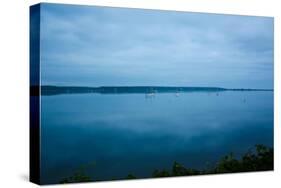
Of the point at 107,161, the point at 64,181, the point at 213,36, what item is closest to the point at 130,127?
the point at 107,161

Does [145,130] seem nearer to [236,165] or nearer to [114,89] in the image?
[114,89]

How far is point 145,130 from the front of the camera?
30.8 ft

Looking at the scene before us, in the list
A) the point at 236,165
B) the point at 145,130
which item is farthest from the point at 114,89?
the point at 236,165

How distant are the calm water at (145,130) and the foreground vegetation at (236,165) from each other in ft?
0.29

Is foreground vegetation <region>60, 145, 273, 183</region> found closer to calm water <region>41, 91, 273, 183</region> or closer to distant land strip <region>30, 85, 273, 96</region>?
calm water <region>41, 91, 273, 183</region>

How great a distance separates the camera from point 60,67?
873cm

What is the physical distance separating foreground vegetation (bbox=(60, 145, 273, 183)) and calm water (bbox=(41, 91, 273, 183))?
0.29ft

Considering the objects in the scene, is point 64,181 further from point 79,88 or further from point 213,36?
point 213,36

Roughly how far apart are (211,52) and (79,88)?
2376mm

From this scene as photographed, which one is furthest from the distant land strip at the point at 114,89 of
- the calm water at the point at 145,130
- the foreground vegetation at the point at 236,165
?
the foreground vegetation at the point at 236,165

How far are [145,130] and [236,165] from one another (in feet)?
5.93

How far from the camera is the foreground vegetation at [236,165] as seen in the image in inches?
377

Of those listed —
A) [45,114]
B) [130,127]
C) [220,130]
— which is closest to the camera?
[45,114]

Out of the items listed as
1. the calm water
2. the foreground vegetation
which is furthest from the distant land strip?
the foreground vegetation
